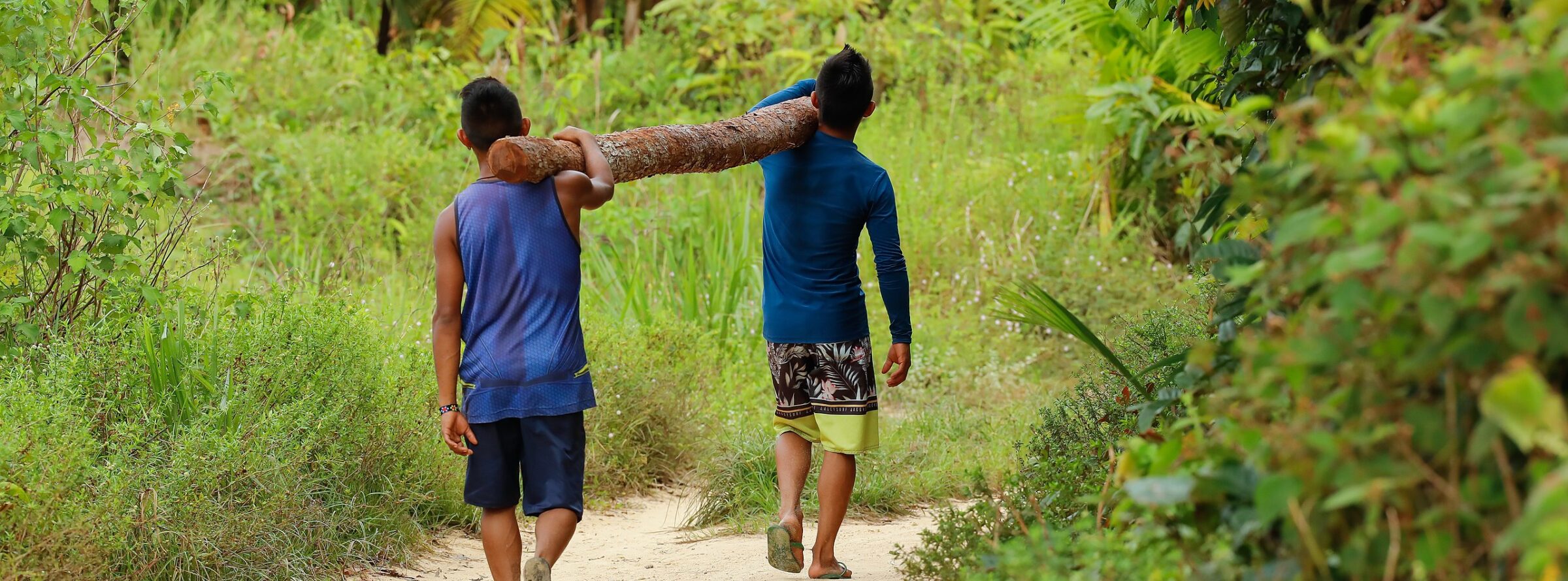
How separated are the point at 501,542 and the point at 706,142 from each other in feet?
4.57

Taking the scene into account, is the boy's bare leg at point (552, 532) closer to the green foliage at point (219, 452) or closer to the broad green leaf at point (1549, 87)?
the green foliage at point (219, 452)

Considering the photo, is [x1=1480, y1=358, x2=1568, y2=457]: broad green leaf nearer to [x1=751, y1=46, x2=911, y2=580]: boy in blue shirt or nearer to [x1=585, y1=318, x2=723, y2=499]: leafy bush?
[x1=751, y1=46, x2=911, y2=580]: boy in blue shirt

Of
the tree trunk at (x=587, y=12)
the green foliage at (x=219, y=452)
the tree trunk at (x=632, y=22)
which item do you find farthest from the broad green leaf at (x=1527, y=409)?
the tree trunk at (x=587, y=12)

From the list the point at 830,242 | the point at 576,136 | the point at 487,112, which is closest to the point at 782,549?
→ the point at 830,242

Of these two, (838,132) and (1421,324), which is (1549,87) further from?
(838,132)

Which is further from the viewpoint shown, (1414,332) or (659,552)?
(659,552)

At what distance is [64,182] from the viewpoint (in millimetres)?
4070

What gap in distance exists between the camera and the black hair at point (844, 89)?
4.06 meters

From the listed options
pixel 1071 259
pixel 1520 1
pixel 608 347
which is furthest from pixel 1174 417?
pixel 1071 259

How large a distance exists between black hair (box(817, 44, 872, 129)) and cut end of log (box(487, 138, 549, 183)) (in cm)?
110

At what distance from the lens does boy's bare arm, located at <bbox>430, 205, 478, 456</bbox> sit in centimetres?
343

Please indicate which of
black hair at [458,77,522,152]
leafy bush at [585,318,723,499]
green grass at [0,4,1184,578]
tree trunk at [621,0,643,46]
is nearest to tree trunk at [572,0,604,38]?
tree trunk at [621,0,643,46]

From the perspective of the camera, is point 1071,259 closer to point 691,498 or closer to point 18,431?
point 691,498

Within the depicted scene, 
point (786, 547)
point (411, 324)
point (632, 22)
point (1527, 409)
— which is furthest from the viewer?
point (632, 22)
